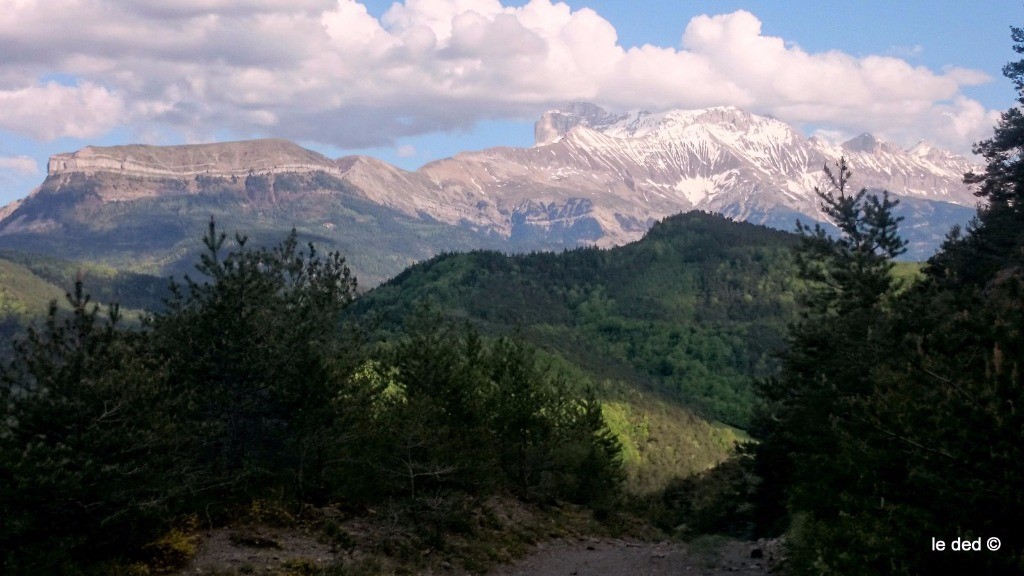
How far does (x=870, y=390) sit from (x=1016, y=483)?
11222mm

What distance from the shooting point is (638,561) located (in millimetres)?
29094

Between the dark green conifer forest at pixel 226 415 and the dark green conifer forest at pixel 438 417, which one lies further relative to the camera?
the dark green conifer forest at pixel 226 415

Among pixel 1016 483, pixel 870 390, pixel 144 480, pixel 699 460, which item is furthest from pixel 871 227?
pixel 699 460

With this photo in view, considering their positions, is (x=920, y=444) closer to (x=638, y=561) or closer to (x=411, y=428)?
(x=638, y=561)

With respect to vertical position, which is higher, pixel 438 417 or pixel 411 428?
pixel 411 428

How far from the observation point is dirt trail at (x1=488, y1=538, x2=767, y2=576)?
88.2 feet

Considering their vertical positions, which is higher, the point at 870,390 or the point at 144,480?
the point at 870,390

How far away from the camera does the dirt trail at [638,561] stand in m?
26.9

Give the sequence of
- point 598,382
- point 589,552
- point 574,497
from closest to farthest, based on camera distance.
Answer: point 589,552
point 574,497
point 598,382

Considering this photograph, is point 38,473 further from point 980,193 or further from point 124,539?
point 980,193

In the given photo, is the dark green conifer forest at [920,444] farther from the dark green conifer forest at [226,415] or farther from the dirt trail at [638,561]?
→ the dark green conifer forest at [226,415]

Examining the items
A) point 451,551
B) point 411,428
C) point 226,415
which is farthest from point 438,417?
point 226,415

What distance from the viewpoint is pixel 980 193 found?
49.7 metres

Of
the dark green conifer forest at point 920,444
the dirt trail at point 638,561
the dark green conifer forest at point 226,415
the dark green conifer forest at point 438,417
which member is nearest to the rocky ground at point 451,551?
the dirt trail at point 638,561
